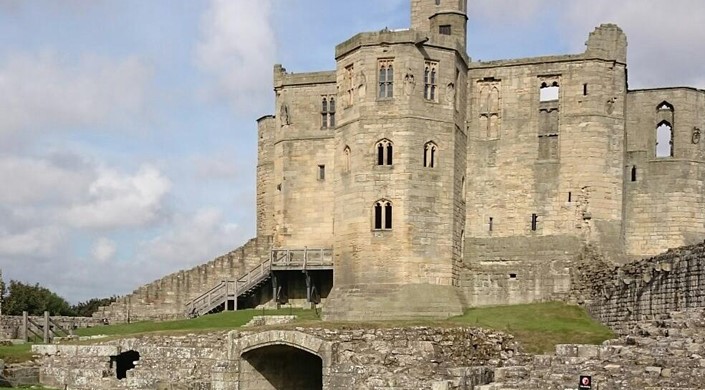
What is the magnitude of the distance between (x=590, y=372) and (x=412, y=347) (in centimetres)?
872

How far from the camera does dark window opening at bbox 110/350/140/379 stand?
34938 millimetres

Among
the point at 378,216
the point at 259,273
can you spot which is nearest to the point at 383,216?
the point at 378,216

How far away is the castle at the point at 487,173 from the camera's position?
42.6 metres

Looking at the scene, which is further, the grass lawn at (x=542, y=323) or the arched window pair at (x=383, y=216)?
the arched window pair at (x=383, y=216)

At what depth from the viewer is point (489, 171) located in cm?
4616

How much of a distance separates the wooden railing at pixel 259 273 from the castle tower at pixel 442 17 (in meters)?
12.0

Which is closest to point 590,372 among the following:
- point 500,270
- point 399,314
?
point 399,314

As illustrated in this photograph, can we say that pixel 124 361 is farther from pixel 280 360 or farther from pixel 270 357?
pixel 280 360

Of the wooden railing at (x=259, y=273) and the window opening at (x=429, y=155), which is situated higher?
the window opening at (x=429, y=155)

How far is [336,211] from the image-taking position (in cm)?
4434

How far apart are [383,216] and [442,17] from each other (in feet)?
38.6

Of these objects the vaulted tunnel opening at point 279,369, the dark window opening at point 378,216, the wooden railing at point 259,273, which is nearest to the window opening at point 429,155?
the dark window opening at point 378,216

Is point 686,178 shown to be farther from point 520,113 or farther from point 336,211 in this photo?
point 336,211

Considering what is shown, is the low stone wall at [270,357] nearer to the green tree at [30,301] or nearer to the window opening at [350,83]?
the window opening at [350,83]
